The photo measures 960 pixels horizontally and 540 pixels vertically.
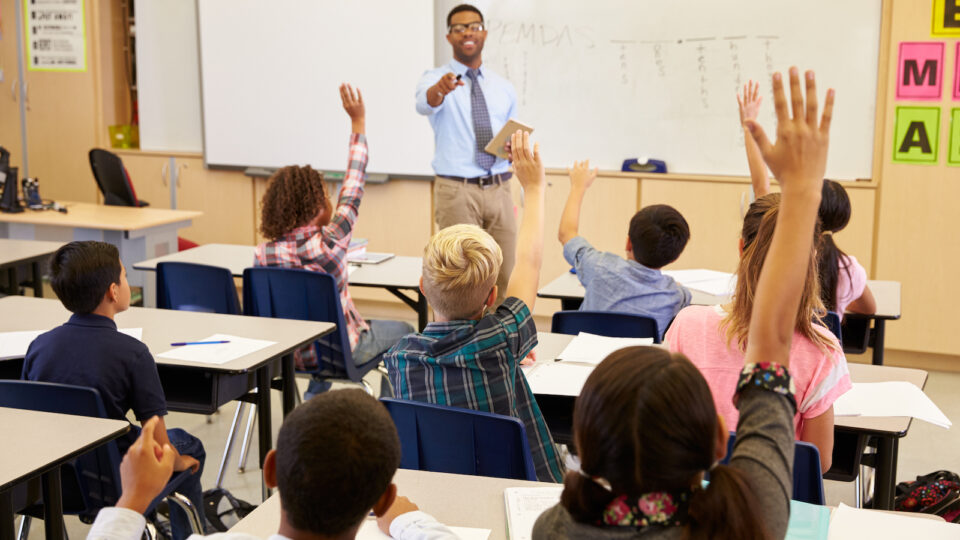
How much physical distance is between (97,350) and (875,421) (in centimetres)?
189

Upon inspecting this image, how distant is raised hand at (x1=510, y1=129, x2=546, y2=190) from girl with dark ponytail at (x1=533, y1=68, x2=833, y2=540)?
1148 mm

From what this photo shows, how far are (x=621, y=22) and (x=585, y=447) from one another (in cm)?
481

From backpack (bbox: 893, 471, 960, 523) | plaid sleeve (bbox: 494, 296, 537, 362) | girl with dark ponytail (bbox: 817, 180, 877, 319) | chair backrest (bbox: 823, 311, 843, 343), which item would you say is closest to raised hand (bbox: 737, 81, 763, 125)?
girl with dark ponytail (bbox: 817, 180, 877, 319)

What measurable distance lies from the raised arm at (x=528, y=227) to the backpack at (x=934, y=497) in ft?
4.28

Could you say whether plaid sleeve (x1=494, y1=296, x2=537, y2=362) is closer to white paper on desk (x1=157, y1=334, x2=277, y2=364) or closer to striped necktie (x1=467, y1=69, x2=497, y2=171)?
white paper on desk (x1=157, y1=334, x2=277, y2=364)

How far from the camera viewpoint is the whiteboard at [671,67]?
509 cm

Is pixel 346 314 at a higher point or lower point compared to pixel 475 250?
lower

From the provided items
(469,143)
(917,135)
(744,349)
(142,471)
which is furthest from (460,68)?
(142,471)

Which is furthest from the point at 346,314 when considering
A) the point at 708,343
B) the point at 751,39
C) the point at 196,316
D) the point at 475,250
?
the point at 751,39

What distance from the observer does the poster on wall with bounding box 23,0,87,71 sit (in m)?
6.72

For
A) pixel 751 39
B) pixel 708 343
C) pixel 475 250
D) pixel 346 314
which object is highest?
pixel 751 39

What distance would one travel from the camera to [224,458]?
11.3 ft

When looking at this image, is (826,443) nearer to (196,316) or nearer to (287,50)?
(196,316)

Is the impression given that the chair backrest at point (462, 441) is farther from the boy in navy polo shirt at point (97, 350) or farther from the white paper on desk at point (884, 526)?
the boy in navy polo shirt at point (97, 350)
